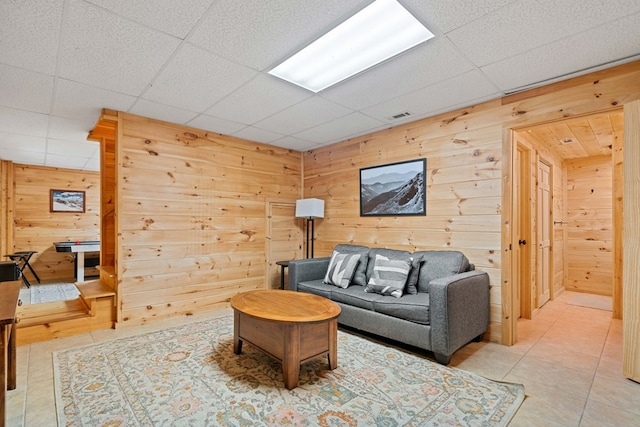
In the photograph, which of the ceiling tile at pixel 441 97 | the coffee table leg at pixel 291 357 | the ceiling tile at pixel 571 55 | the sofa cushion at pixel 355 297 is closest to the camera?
the ceiling tile at pixel 571 55

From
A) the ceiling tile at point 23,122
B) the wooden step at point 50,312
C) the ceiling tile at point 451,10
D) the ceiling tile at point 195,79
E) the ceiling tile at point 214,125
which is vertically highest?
the ceiling tile at point 451,10

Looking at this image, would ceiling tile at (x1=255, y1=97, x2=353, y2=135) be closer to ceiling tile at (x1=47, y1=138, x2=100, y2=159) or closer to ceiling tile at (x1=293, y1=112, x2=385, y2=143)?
ceiling tile at (x1=293, y1=112, x2=385, y2=143)

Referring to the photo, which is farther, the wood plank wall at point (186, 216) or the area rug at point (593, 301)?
the area rug at point (593, 301)

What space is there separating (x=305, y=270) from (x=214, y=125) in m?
2.19

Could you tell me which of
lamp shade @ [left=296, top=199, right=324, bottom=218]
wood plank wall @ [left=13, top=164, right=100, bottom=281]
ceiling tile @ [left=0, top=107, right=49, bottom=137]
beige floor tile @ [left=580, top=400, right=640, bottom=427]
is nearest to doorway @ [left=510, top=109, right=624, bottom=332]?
beige floor tile @ [left=580, top=400, right=640, bottom=427]


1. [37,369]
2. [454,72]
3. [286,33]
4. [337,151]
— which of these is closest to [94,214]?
[37,369]

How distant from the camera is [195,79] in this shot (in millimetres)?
2572

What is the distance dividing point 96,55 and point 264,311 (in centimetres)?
225

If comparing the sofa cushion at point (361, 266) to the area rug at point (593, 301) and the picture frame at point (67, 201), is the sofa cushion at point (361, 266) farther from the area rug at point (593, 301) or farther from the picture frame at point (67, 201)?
the picture frame at point (67, 201)

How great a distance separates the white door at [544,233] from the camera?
4.18 metres

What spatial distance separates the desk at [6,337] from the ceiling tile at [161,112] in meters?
1.95

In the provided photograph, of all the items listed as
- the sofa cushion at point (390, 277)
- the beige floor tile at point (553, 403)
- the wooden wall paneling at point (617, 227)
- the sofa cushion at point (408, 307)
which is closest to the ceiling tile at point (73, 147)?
the sofa cushion at point (390, 277)

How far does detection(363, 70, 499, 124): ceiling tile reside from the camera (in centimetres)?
262

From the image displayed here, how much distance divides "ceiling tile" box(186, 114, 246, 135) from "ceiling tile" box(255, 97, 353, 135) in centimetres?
33
